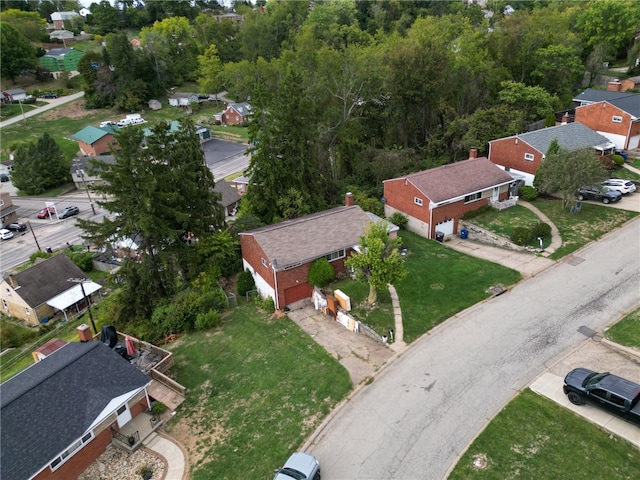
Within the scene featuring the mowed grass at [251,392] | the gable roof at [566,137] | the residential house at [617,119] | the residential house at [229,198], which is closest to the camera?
the mowed grass at [251,392]

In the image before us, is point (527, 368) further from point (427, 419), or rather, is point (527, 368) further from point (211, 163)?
point (211, 163)

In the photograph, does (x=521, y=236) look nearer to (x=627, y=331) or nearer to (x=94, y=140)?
(x=627, y=331)

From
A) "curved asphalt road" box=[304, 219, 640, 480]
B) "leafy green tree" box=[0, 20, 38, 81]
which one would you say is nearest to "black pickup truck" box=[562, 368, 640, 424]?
"curved asphalt road" box=[304, 219, 640, 480]

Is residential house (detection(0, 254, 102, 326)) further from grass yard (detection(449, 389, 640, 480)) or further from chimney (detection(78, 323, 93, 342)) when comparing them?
grass yard (detection(449, 389, 640, 480))

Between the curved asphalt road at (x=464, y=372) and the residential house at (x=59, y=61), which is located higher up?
the residential house at (x=59, y=61)

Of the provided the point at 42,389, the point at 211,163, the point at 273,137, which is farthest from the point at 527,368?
the point at 211,163

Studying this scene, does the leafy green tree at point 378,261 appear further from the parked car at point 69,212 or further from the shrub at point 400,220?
the parked car at point 69,212

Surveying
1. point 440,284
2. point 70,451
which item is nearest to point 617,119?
point 440,284

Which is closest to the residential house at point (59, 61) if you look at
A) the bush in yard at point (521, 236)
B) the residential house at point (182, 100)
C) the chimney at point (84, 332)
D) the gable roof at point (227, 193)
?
the residential house at point (182, 100)
